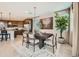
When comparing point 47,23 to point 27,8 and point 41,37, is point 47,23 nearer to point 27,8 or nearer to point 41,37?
point 41,37

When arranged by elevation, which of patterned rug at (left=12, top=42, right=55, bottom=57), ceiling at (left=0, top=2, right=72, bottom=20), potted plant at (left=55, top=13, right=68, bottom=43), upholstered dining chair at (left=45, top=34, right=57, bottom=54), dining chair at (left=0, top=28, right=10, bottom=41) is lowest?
patterned rug at (left=12, top=42, right=55, bottom=57)

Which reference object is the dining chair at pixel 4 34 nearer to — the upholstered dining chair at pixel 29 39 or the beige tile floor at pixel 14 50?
the beige tile floor at pixel 14 50

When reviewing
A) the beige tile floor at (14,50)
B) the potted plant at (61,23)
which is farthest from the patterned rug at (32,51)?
the potted plant at (61,23)

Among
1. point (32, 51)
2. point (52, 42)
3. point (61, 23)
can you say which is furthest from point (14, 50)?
point (61, 23)

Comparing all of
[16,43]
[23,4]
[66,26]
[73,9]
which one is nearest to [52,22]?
[66,26]

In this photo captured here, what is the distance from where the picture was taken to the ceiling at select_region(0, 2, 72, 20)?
210 centimetres

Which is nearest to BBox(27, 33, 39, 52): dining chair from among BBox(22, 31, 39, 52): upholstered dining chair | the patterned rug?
BBox(22, 31, 39, 52): upholstered dining chair

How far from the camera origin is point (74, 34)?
2111 millimetres

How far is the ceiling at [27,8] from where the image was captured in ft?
6.88

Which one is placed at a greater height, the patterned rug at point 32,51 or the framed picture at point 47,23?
the framed picture at point 47,23

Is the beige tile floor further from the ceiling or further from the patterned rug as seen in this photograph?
the ceiling

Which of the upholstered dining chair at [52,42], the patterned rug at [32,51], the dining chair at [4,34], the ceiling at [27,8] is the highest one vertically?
the ceiling at [27,8]

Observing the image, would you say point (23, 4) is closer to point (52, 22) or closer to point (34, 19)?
point (34, 19)

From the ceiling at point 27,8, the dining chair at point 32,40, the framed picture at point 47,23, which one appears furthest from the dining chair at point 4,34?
the framed picture at point 47,23
